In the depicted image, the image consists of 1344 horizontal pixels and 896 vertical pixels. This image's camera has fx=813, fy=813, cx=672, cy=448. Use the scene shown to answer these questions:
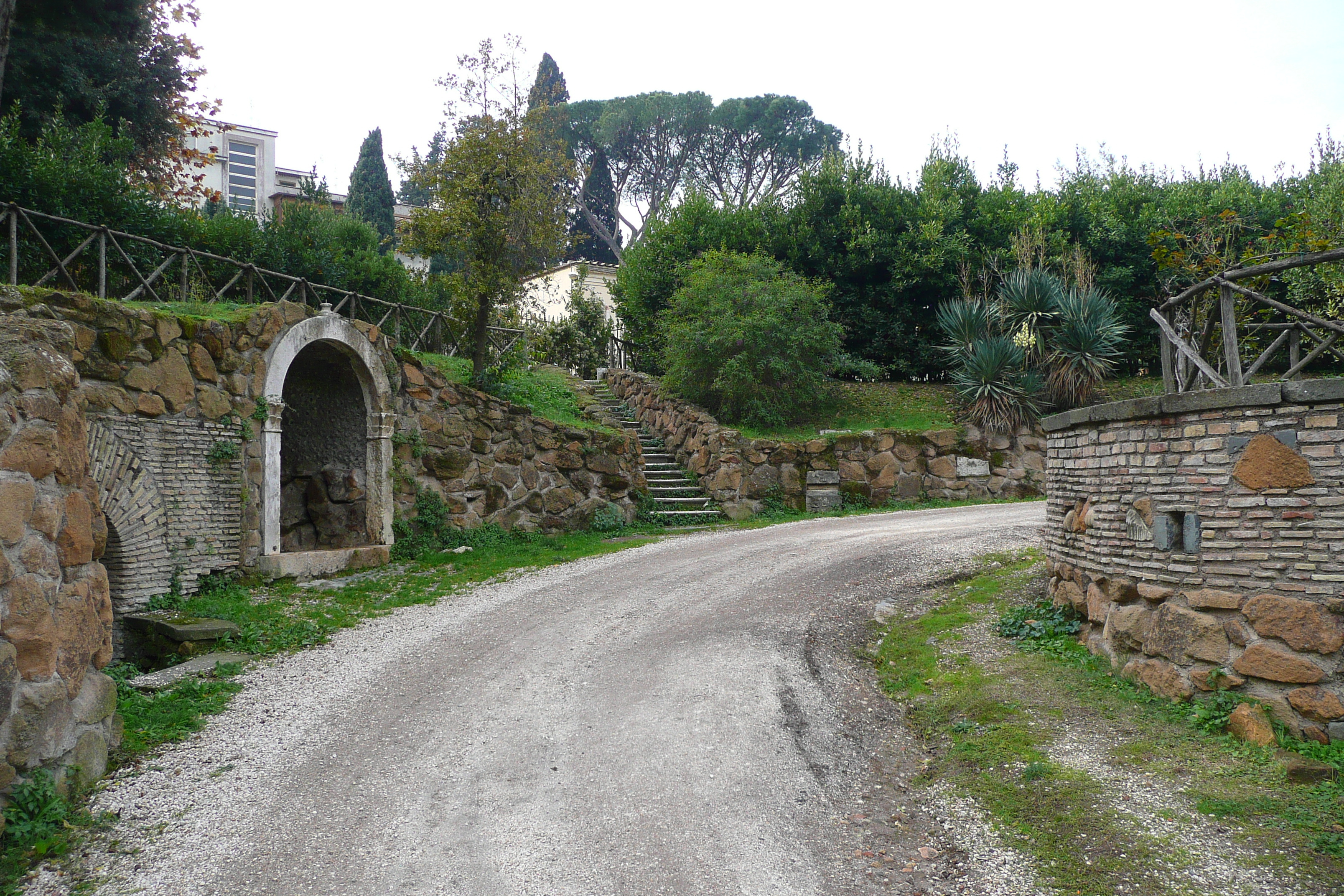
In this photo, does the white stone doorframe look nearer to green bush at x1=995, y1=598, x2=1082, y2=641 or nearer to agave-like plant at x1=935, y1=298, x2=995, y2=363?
green bush at x1=995, y1=598, x2=1082, y2=641

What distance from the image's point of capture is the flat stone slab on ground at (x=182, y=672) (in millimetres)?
5559

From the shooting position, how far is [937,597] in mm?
7648

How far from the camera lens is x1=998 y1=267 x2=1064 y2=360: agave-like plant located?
1481cm

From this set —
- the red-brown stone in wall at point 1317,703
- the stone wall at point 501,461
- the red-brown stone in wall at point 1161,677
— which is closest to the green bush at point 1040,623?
the red-brown stone in wall at point 1161,677

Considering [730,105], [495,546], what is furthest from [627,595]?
[730,105]

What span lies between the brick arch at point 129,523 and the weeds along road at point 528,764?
1991mm

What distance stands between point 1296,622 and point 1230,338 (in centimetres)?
176

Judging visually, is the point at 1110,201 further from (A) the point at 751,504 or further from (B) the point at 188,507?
(B) the point at 188,507

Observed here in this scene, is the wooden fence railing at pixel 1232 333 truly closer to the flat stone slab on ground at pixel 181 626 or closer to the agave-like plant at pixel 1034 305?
the flat stone slab on ground at pixel 181 626

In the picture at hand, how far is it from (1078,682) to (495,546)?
7679mm

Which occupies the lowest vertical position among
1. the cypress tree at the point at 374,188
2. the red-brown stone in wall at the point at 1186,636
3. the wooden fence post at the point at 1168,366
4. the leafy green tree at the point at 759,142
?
the red-brown stone in wall at the point at 1186,636

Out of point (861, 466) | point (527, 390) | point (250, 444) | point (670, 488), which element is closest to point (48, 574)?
point (250, 444)

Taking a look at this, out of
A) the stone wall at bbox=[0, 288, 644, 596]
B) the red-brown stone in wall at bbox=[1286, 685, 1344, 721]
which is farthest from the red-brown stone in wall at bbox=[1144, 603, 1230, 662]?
the stone wall at bbox=[0, 288, 644, 596]

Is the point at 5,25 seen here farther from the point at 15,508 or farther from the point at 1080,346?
the point at 1080,346
